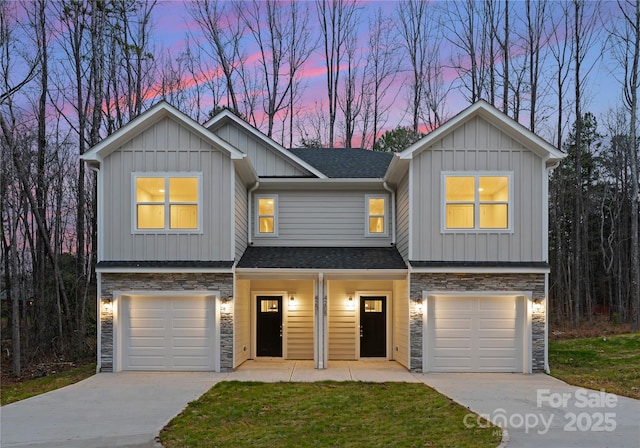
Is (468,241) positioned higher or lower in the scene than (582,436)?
higher

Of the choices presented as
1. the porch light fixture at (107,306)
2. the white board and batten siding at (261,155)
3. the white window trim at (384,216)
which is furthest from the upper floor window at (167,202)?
the white window trim at (384,216)

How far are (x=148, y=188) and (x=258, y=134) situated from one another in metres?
3.64

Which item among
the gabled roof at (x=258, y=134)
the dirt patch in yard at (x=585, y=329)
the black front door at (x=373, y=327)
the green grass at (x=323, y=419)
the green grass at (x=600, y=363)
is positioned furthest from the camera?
the dirt patch in yard at (x=585, y=329)

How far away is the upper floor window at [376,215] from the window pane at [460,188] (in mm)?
2531

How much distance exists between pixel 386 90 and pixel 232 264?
1781 centimetres

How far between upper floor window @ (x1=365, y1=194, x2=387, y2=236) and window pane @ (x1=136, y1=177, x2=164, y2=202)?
5.43 meters

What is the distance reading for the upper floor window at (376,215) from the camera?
15023 mm

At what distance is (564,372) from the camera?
41.5 ft

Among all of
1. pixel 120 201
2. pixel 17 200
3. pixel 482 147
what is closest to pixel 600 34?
pixel 482 147

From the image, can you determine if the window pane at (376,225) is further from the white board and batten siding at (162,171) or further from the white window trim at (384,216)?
the white board and batten siding at (162,171)

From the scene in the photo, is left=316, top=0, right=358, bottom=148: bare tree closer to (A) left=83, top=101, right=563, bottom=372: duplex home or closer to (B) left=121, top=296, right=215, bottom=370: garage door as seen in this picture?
(A) left=83, top=101, right=563, bottom=372: duplex home

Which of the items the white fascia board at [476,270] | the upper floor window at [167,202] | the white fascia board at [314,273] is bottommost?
the white fascia board at [314,273]

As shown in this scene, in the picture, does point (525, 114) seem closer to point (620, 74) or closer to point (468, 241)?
point (620, 74)

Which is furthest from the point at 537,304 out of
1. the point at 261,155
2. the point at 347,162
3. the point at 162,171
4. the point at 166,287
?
the point at 162,171
